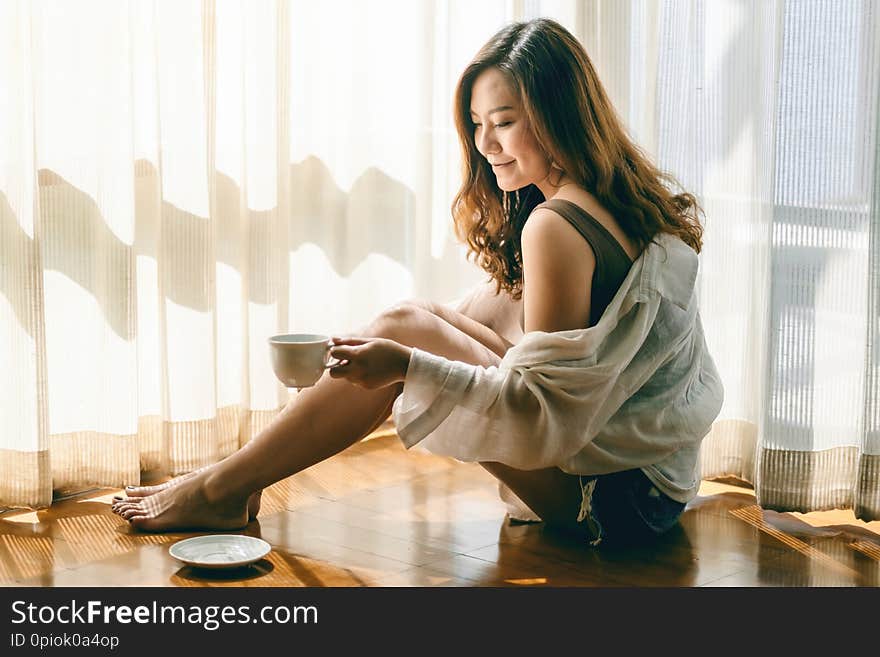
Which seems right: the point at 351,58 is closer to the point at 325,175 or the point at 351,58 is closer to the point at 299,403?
the point at 325,175

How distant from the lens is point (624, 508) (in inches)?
77.3

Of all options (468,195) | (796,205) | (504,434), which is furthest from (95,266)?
(796,205)

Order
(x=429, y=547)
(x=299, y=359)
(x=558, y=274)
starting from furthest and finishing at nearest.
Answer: (x=429, y=547) → (x=558, y=274) → (x=299, y=359)

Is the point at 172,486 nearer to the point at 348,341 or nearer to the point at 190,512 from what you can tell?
the point at 190,512

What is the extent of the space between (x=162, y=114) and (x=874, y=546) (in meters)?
1.64

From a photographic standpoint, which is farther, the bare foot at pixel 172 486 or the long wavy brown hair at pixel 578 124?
the bare foot at pixel 172 486

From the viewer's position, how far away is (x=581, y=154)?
1.88 meters

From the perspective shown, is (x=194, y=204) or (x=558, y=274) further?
(x=194, y=204)

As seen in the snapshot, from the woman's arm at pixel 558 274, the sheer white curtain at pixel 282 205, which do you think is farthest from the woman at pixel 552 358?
the sheer white curtain at pixel 282 205

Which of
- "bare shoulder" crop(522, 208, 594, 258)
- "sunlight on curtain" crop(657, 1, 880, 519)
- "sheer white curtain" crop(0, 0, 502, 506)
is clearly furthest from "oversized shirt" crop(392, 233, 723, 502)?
"sheer white curtain" crop(0, 0, 502, 506)

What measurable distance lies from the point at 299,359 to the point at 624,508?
663 mm

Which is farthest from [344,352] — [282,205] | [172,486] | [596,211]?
[282,205]

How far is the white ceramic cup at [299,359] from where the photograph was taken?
1.67 metres

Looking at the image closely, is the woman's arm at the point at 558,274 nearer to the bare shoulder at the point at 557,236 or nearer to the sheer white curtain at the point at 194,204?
the bare shoulder at the point at 557,236
